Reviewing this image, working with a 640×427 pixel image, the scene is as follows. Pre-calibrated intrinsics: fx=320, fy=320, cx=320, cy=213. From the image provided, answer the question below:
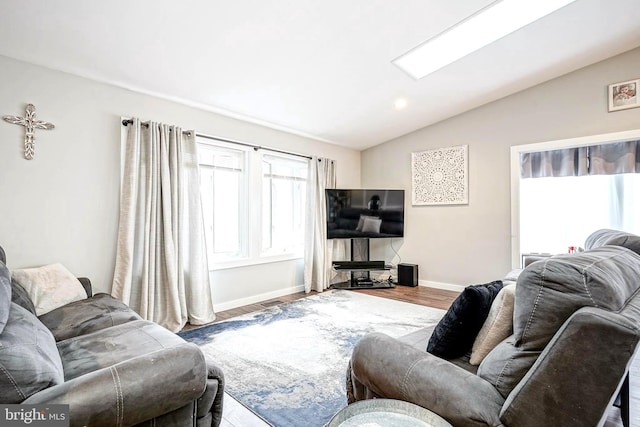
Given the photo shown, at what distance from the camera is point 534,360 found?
984 millimetres

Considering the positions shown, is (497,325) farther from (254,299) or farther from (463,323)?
(254,299)

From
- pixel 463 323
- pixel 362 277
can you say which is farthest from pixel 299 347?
pixel 362 277

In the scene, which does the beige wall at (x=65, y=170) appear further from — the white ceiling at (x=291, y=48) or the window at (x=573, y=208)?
the window at (x=573, y=208)

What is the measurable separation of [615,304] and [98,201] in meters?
3.46

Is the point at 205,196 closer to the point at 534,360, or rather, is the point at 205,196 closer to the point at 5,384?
the point at 5,384

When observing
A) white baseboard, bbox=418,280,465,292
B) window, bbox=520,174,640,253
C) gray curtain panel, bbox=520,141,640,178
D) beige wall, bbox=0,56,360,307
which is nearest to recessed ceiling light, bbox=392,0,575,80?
gray curtain panel, bbox=520,141,640,178

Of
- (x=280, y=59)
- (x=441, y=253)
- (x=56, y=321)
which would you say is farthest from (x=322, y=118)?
(x=56, y=321)

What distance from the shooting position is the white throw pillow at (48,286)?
7.11ft

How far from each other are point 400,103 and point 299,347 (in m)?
3.16

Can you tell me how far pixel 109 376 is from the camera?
1.15 m

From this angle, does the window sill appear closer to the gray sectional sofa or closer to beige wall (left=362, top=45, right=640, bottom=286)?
beige wall (left=362, top=45, right=640, bottom=286)

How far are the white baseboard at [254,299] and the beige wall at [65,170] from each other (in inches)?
49.7

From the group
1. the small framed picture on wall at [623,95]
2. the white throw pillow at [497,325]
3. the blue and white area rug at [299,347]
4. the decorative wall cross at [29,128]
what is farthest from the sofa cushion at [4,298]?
the small framed picture on wall at [623,95]

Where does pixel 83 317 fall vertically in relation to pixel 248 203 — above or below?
below
